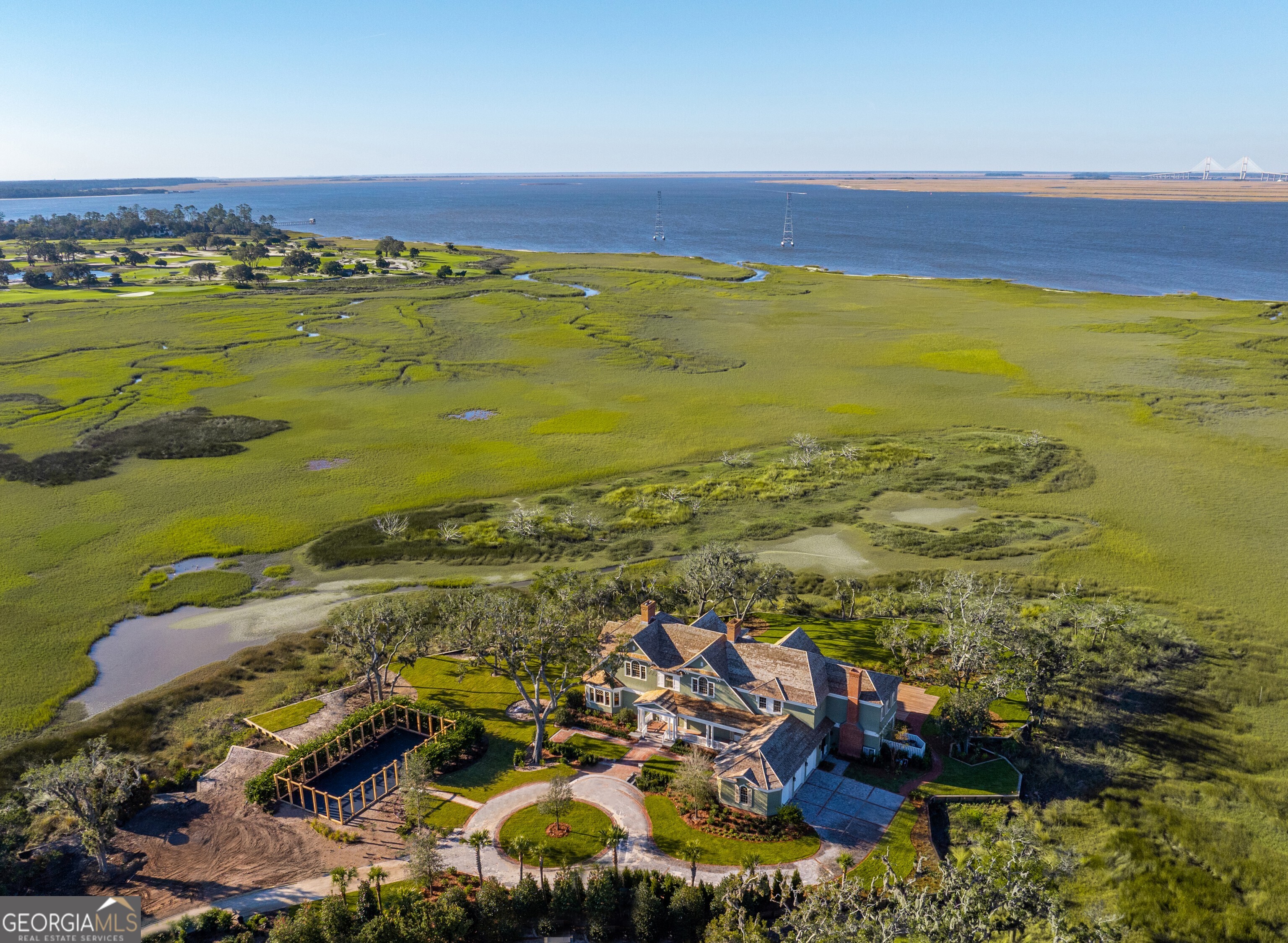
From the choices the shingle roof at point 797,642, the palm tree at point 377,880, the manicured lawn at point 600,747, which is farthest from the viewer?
the shingle roof at point 797,642

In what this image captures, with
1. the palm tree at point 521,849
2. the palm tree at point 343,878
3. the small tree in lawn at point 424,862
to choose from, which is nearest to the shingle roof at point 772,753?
the palm tree at point 521,849

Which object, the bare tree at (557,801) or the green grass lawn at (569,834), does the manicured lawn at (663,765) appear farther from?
the bare tree at (557,801)

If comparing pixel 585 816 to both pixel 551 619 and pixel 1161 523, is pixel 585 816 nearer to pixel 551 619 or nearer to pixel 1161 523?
pixel 551 619

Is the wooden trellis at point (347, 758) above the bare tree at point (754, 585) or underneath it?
underneath

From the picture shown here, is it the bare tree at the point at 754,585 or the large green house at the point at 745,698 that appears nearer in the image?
the large green house at the point at 745,698

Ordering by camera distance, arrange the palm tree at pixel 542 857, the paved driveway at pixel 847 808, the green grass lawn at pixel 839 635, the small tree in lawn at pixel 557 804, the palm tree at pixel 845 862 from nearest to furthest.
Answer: the palm tree at pixel 542 857
the palm tree at pixel 845 862
the paved driveway at pixel 847 808
the small tree in lawn at pixel 557 804
the green grass lawn at pixel 839 635

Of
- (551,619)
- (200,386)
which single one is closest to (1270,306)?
(551,619)

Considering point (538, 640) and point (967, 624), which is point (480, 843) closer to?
point (538, 640)

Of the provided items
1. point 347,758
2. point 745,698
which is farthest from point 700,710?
point 347,758

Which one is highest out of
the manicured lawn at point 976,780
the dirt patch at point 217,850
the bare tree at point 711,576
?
the bare tree at point 711,576
